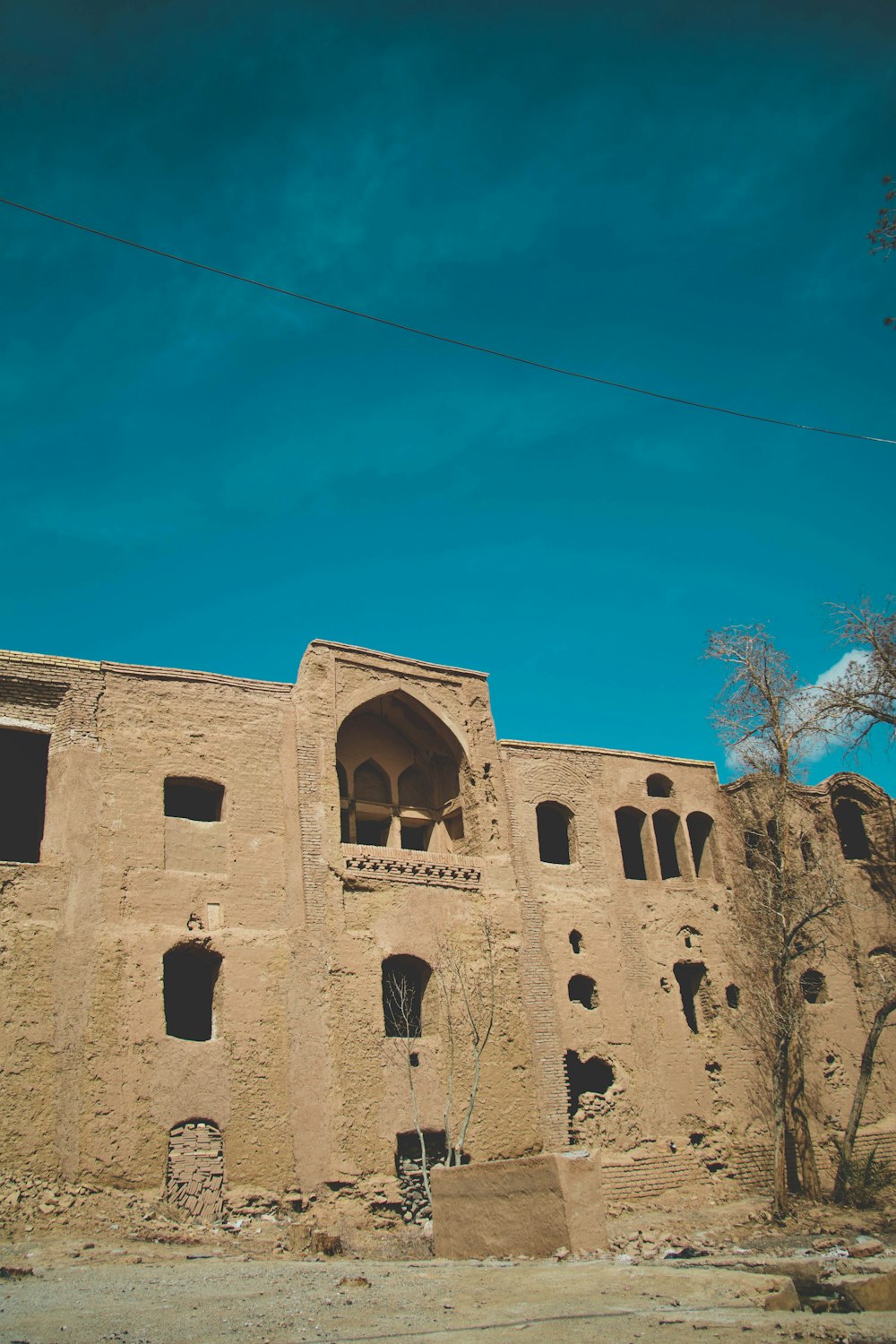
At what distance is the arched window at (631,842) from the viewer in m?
24.4

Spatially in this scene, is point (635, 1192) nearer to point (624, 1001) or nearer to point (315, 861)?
point (624, 1001)

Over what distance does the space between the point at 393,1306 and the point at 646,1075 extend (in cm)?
1195

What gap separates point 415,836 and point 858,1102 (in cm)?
991

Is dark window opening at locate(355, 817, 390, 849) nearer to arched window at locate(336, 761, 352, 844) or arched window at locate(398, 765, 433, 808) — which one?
arched window at locate(336, 761, 352, 844)

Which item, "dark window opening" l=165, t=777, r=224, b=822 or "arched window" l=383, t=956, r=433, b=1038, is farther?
"dark window opening" l=165, t=777, r=224, b=822

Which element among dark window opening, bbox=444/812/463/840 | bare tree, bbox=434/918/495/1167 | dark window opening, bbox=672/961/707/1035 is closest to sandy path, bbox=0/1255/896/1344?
bare tree, bbox=434/918/495/1167

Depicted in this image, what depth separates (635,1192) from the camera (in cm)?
1944

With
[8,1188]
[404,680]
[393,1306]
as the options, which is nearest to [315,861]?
[404,680]

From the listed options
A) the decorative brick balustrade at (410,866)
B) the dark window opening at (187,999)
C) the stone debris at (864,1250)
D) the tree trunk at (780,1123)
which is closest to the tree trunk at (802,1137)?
the tree trunk at (780,1123)

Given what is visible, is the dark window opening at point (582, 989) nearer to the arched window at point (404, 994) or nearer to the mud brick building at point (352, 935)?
the mud brick building at point (352, 935)

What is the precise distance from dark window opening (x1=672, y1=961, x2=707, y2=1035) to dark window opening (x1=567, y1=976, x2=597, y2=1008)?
7.03 ft

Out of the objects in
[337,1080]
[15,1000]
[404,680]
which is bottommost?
[337,1080]

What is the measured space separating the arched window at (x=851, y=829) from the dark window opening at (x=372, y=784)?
439 inches

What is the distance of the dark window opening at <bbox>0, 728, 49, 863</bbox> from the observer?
2005 cm
